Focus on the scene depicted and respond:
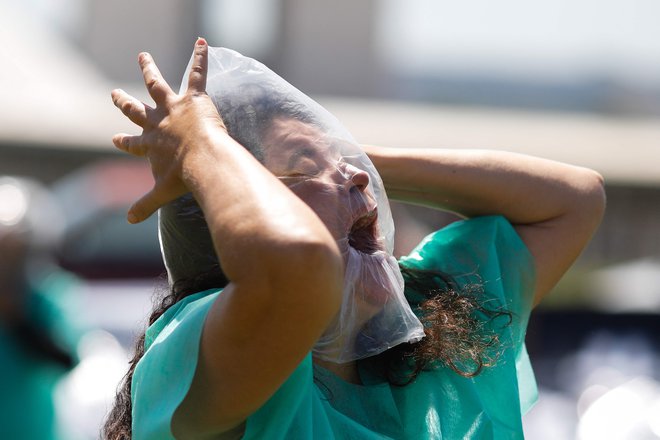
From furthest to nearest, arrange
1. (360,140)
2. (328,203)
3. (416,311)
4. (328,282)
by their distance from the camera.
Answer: (360,140), (416,311), (328,203), (328,282)

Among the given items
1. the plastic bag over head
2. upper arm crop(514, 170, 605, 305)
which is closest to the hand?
the plastic bag over head

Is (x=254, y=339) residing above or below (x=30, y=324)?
above

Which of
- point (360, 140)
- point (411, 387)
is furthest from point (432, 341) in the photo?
point (360, 140)

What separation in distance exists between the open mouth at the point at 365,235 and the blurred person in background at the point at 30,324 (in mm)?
2470

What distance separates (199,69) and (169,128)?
0.14 meters

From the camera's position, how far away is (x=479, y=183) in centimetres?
261

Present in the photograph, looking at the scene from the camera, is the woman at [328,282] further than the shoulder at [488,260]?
No

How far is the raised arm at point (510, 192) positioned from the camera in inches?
102

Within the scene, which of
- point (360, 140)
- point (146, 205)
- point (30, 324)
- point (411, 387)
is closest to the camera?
point (146, 205)

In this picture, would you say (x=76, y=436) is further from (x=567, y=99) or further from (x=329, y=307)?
(x=567, y=99)

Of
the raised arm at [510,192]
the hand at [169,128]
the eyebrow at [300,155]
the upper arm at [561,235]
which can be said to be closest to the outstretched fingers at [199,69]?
the hand at [169,128]

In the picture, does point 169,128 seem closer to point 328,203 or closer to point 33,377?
point 328,203

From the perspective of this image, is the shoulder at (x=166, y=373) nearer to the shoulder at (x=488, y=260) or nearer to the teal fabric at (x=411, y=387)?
the teal fabric at (x=411, y=387)

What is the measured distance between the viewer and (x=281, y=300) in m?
1.75
